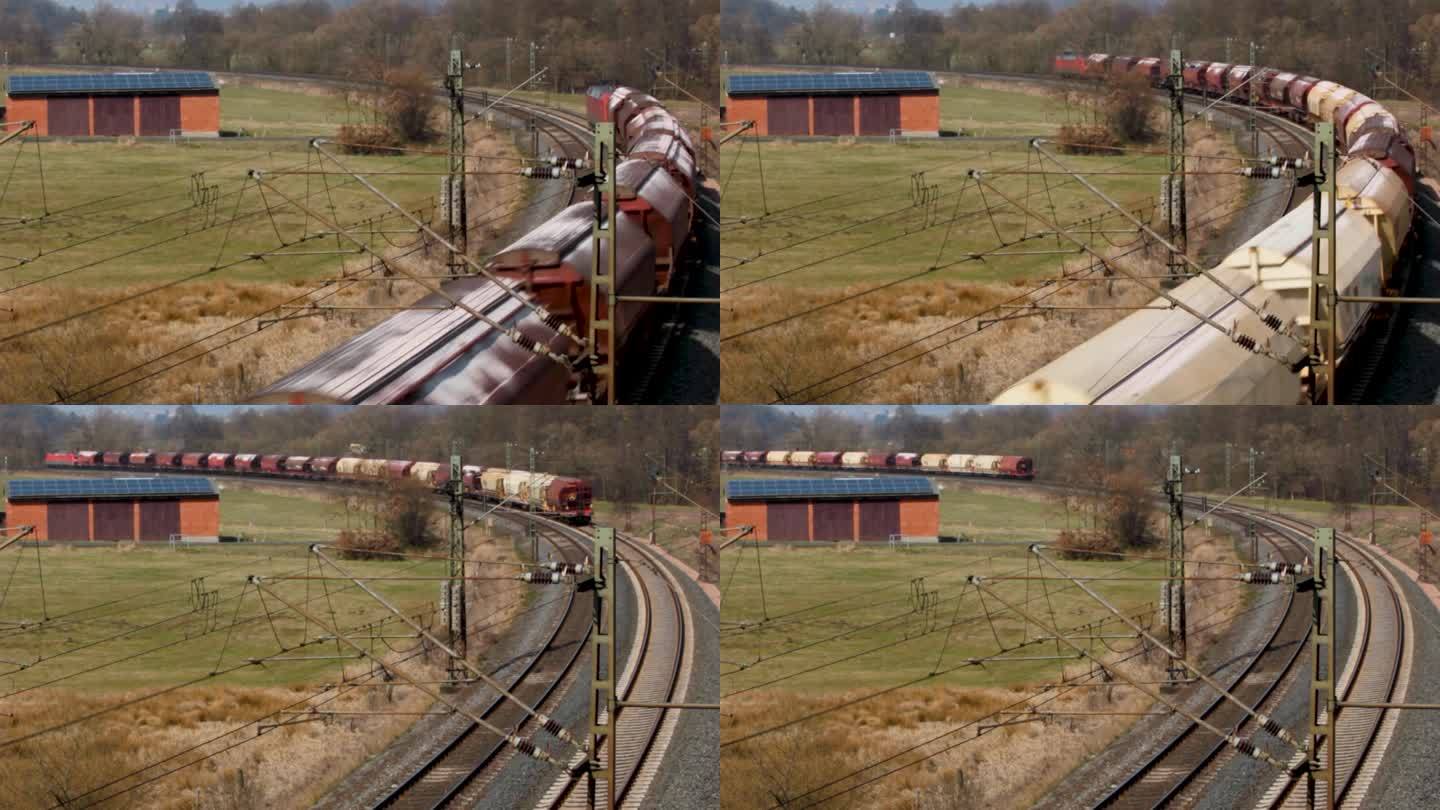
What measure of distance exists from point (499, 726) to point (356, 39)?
9402 millimetres

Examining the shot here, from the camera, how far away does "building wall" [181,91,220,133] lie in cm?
2477

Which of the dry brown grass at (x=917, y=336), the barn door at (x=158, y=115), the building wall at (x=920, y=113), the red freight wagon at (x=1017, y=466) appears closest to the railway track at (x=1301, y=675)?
the red freight wagon at (x=1017, y=466)

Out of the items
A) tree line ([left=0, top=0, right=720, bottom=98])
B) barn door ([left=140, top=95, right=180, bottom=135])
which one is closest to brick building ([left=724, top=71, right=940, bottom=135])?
tree line ([left=0, top=0, right=720, bottom=98])

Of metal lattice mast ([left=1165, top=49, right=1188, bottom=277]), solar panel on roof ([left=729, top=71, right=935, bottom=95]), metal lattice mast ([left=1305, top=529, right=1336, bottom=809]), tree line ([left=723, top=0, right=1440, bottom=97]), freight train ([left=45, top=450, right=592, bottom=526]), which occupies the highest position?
tree line ([left=723, top=0, right=1440, bottom=97])

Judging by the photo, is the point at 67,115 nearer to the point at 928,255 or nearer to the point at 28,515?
the point at 28,515

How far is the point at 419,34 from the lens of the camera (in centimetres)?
2466

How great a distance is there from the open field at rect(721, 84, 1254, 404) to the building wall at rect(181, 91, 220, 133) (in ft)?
22.6

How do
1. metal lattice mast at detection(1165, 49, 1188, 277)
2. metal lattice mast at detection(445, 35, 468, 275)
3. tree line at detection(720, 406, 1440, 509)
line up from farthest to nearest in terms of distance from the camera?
metal lattice mast at detection(445, 35, 468, 275)
metal lattice mast at detection(1165, 49, 1188, 277)
tree line at detection(720, 406, 1440, 509)

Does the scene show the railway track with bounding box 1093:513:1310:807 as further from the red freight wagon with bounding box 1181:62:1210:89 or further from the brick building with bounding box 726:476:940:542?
the red freight wagon with bounding box 1181:62:1210:89

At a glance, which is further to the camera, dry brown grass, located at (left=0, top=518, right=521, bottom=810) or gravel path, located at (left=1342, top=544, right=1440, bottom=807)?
dry brown grass, located at (left=0, top=518, right=521, bottom=810)

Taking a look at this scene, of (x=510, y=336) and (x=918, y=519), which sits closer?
(x=510, y=336)

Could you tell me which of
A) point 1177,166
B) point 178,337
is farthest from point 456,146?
point 1177,166

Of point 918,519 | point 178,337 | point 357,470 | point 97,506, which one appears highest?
point 178,337

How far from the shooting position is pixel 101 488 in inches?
901
